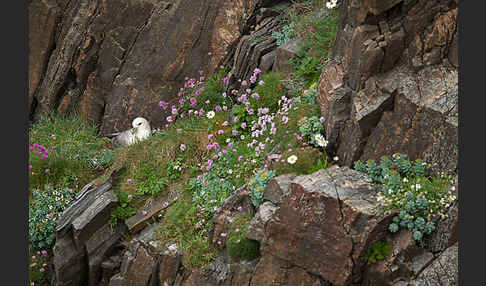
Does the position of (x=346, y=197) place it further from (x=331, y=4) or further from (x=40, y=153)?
(x=40, y=153)

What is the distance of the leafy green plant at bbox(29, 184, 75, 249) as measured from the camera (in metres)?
7.32

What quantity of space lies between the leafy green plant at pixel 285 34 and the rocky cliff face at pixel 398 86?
2.26 meters

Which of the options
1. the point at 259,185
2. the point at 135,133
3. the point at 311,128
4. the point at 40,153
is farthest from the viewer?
the point at 135,133

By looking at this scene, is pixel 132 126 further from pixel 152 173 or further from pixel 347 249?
pixel 347 249

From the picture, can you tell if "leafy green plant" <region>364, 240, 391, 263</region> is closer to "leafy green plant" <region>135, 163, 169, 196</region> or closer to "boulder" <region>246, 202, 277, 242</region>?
"boulder" <region>246, 202, 277, 242</region>

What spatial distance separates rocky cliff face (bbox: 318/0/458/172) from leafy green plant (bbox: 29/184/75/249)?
4.15 metres

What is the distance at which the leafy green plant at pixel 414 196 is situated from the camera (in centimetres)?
465

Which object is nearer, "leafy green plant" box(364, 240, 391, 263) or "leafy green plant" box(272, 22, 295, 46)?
"leafy green plant" box(364, 240, 391, 263)

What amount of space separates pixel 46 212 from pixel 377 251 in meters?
4.89

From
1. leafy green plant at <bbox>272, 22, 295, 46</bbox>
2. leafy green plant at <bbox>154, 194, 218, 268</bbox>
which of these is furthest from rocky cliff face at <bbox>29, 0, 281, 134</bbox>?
leafy green plant at <bbox>154, 194, 218, 268</bbox>

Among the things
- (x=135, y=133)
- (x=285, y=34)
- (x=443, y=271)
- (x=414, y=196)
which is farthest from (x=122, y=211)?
(x=443, y=271)

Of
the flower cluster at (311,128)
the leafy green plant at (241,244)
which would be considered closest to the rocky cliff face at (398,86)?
the flower cluster at (311,128)

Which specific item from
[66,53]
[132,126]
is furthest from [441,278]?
[66,53]

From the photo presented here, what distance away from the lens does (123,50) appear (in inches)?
369
